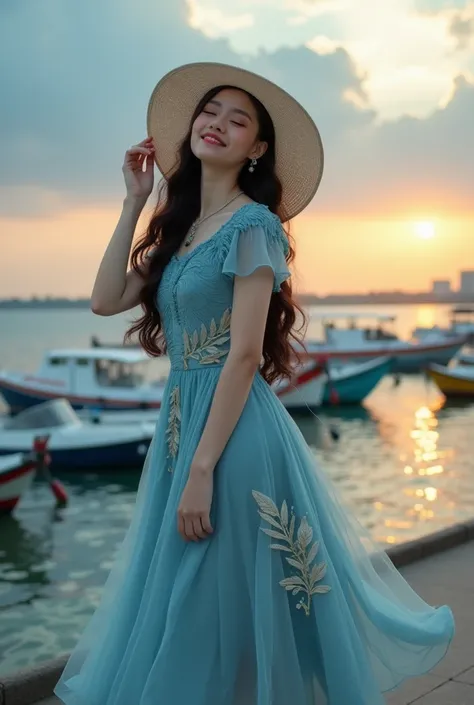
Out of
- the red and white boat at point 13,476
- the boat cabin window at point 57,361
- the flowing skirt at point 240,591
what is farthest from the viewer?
the boat cabin window at point 57,361

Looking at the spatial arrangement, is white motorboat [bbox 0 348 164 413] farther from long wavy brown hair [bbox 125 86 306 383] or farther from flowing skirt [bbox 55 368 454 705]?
flowing skirt [bbox 55 368 454 705]

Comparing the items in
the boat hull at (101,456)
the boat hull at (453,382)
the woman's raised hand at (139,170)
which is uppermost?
the woman's raised hand at (139,170)

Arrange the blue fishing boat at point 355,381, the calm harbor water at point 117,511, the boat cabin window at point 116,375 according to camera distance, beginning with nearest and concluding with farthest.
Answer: the calm harbor water at point 117,511, the boat cabin window at point 116,375, the blue fishing boat at point 355,381

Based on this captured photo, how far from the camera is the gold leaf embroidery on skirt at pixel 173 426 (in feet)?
7.68

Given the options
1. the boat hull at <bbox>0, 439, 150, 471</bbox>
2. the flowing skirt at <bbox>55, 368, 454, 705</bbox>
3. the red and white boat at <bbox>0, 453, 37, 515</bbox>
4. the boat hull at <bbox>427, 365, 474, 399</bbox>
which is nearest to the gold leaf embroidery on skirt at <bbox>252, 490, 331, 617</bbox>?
the flowing skirt at <bbox>55, 368, 454, 705</bbox>

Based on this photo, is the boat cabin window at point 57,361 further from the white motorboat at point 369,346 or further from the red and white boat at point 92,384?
the white motorboat at point 369,346

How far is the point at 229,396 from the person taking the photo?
7.11 ft

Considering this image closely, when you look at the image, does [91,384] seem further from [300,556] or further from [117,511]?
[300,556]

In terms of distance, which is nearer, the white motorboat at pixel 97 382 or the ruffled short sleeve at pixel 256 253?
the ruffled short sleeve at pixel 256 253

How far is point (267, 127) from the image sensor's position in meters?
2.47

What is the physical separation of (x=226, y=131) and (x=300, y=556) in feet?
3.52

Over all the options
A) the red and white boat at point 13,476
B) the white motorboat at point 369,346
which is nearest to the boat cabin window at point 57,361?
the red and white boat at point 13,476

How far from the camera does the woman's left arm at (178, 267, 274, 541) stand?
2156 mm

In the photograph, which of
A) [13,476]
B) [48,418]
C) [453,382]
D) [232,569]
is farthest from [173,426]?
[453,382]
